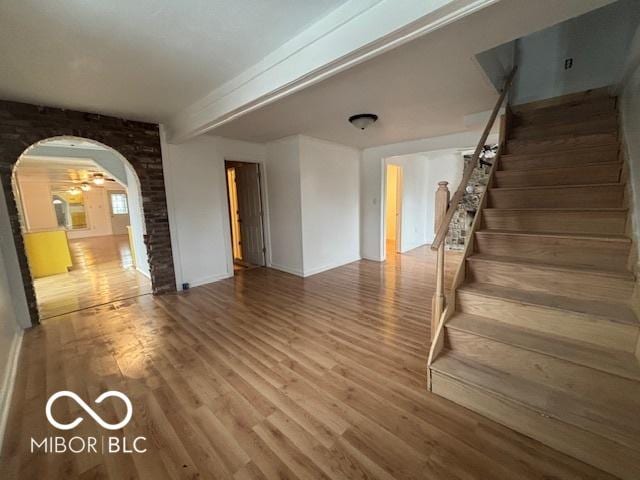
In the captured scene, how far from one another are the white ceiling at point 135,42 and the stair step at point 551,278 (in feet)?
6.97

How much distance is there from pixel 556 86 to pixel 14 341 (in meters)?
7.07

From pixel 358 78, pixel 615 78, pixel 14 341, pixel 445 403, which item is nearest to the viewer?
pixel 445 403

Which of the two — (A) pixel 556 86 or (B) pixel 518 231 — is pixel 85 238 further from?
(A) pixel 556 86

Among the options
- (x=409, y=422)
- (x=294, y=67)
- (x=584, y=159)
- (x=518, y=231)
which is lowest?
(x=409, y=422)

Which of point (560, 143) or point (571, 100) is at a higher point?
point (571, 100)

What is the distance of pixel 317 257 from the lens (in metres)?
4.92

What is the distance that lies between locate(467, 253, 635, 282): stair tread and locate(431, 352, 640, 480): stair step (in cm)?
82

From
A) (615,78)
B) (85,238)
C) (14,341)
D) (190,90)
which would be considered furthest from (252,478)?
(85,238)

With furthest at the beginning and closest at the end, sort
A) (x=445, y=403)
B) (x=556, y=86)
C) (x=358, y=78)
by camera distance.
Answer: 1. (x=556, y=86)
2. (x=358, y=78)
3. (x=445, y=403)

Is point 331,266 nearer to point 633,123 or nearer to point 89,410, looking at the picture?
point 89,410

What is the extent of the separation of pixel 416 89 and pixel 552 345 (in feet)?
7.95

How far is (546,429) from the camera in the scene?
56.2 inches

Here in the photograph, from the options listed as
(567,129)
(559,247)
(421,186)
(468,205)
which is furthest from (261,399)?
(421,186)

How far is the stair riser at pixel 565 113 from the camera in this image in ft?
9.30
